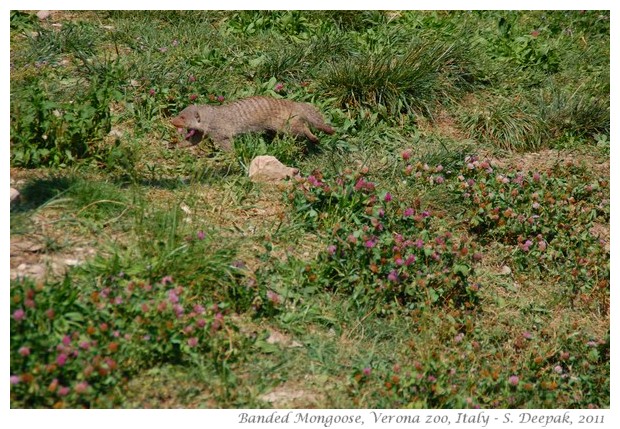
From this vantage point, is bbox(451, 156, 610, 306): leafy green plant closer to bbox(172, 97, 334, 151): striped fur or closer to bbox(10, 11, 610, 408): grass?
bbox(10, 11, 610, 408): grass

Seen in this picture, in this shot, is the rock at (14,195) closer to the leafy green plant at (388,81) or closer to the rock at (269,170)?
the rock at (269,170)

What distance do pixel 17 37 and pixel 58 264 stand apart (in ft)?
10.4

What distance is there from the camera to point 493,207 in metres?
6.25

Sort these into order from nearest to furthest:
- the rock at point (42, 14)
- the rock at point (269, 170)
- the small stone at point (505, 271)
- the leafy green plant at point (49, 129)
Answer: the leafy green plant at point (49, 129) → the small stone at point (505, 271) → the rock at point (269, 170) → the rock at point (42, 14)

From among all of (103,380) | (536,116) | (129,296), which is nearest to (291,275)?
(129,296)

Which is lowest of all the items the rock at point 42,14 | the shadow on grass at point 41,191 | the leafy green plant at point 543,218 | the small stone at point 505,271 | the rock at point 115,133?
the small stone at point 505,271

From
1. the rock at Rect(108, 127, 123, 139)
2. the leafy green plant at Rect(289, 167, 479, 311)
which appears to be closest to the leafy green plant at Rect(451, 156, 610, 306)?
the leafy green plant at Rect(289, 167, 479, 311)

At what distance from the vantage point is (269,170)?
6152mm

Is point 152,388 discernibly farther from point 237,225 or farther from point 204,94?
point 204,94

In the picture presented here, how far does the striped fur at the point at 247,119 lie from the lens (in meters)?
6.46

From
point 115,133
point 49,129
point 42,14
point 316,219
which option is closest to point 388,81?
point 316,219

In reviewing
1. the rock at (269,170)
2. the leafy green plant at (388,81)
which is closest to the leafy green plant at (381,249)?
the rock at (269,170)

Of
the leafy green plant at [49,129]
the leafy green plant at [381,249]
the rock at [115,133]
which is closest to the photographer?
the leafy green plant at [381,249]

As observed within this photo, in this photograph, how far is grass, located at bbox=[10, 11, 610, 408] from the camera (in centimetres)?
449
